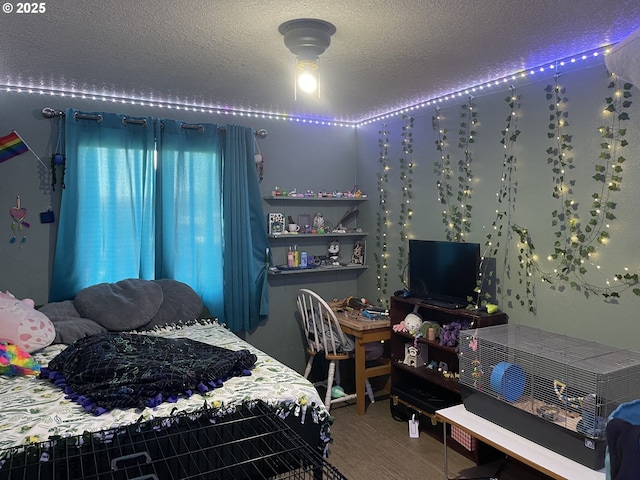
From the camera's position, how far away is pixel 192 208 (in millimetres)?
3959

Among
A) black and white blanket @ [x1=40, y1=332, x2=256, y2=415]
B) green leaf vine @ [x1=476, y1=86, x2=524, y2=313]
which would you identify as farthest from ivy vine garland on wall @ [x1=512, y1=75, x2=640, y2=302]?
black and white blanket @ [x1=40, y1=332, x2=256, y2=415]

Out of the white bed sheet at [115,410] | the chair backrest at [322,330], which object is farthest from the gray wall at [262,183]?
the white bed sheet at [115,410]

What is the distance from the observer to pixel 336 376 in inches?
160

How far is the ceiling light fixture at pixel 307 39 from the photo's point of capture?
7.47ft

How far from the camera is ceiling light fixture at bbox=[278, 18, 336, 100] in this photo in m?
2.28

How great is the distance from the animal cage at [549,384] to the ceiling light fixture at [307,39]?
184 centimetres

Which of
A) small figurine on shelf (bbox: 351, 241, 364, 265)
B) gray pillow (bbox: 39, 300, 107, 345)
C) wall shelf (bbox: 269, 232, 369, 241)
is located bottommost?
gray pillow (bbox: 39, 300, 107, 345)

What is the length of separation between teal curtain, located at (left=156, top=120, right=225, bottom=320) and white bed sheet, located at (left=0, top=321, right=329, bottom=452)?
1.34 meters

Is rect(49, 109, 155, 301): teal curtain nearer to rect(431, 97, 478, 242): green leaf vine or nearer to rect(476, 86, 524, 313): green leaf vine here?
rect(431, 97, 478, 242): green leaf vine

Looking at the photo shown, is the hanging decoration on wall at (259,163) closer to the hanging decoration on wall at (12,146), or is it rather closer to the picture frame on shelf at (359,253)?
the picture frame on shelf at (359,253)

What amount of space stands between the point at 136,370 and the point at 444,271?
85.8 inches

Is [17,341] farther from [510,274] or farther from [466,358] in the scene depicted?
[510,274]

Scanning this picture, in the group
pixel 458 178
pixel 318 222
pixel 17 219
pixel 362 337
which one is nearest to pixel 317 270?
pixel 318 222

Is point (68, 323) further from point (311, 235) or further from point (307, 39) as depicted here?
point (307, 39)
